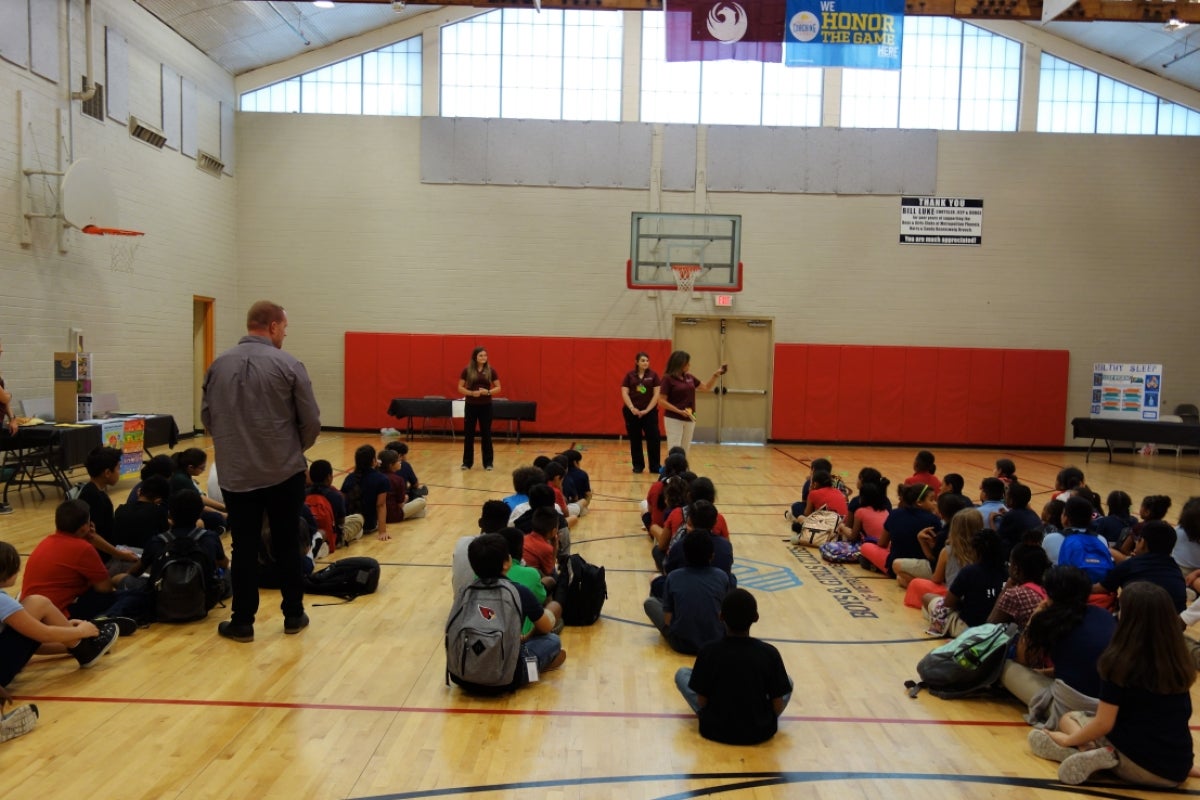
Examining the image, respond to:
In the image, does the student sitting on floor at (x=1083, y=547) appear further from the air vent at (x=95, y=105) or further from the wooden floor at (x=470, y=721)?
the air vent at (x=95, y=105)

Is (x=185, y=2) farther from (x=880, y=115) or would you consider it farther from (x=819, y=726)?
(x=819, y=726)

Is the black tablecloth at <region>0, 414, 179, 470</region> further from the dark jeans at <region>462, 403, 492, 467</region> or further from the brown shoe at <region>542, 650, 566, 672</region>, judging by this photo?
the brown shoe at <region>542, 650, 566, 672</region>

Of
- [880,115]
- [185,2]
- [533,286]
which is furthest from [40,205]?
[880,115]

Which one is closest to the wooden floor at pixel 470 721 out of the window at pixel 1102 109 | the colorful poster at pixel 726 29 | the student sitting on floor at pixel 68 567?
the student sitting on floor at pixel 68 567

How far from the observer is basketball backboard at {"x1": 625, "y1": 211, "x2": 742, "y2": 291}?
677 inches

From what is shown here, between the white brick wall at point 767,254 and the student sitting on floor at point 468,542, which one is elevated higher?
the white brick wall at point 767,254

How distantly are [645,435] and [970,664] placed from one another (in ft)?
27.2

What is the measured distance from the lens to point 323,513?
7148 millimetres

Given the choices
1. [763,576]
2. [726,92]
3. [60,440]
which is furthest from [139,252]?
[763,576]

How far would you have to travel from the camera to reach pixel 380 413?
58.0 ft

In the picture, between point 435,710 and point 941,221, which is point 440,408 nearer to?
point 941,221

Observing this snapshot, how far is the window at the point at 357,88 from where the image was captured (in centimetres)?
1734

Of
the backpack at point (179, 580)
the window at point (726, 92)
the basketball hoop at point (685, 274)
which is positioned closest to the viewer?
the backpack at point (179, 580)

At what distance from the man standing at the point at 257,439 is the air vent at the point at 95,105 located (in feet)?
31.4
